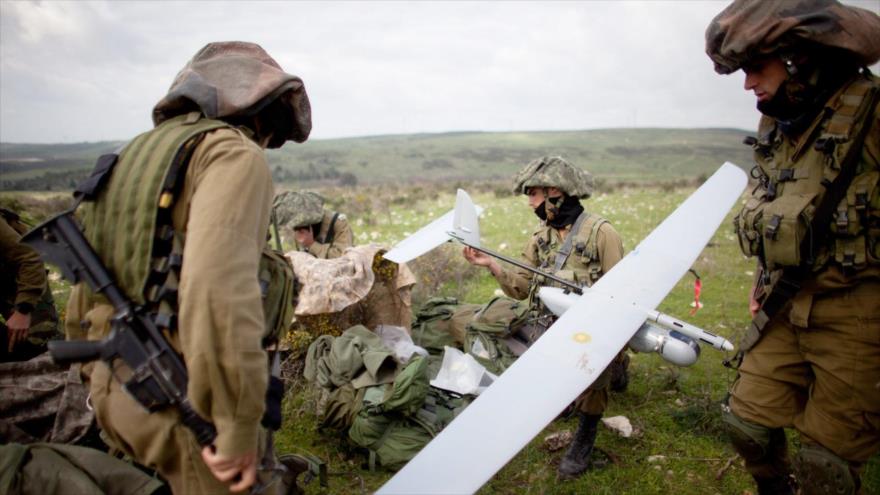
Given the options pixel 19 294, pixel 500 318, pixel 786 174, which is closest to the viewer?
pixel 786 174

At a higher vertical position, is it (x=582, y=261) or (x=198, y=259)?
(x=198, y=259)

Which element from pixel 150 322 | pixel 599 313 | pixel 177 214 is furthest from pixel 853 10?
pixel 150 322

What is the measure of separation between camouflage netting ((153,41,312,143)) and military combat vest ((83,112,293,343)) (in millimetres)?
152

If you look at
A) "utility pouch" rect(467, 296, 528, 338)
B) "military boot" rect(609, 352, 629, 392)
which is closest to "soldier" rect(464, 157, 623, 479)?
"military boot" rect(609, 352, 629, 392)

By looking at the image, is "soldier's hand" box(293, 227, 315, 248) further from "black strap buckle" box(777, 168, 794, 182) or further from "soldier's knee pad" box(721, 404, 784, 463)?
"black strap buckle" box(777, 168, 794, 182)

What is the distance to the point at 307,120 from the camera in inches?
92.6

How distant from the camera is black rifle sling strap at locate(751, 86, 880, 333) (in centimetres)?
240

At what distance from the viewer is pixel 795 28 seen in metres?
2.40

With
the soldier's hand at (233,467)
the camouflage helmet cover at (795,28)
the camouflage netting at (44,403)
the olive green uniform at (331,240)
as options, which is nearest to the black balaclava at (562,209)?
the camouflage helmet cover at (795,28)

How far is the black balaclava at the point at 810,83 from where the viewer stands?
2.51 metres

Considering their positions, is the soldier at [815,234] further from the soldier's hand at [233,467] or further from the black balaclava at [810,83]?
the soldier's hand at [233,467]

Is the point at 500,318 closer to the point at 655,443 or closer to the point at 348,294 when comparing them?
the point at 348,294

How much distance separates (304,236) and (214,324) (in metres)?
5.28

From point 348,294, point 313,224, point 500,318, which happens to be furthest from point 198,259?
point 313,224
